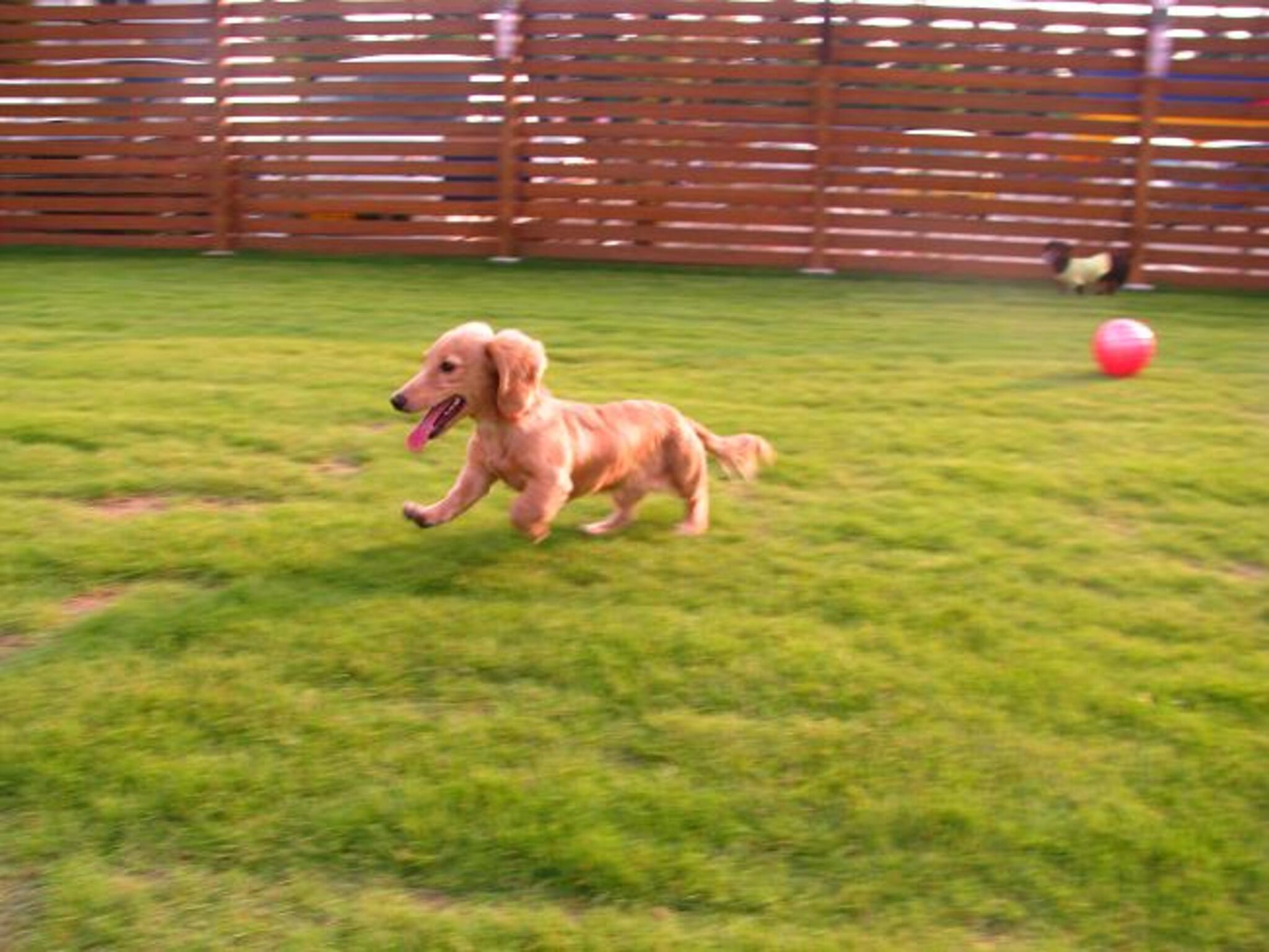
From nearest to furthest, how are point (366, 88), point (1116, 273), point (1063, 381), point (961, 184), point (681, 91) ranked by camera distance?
point (1063, 381) → point (1116, 273) → point (961, 184) → point (681, 91) → point (366, 88)

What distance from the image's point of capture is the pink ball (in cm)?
651

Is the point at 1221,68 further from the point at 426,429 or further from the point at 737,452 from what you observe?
the point at 426,429

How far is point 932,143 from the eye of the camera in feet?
34.6

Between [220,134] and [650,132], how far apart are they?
4.15 metres

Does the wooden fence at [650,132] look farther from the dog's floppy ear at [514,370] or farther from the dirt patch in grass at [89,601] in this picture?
the dirt patch in grass at [89,601]

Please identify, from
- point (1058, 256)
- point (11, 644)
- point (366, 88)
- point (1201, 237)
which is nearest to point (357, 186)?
point (366, 88)

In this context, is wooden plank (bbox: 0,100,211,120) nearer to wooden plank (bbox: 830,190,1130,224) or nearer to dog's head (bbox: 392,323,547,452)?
wooden plank (bbox: 830,190,1130,224)

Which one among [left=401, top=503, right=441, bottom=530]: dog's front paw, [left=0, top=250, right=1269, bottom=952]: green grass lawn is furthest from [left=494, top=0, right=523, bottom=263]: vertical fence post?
[left=401, top=503, right=441, bottom=530]: dog's front paw

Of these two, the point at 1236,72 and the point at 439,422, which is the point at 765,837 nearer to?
the point at 439,422

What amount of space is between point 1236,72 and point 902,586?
8.66 meters

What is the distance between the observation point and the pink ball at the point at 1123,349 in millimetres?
6508

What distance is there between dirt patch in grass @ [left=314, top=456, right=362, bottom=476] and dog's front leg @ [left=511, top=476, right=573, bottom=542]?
3.92 feet

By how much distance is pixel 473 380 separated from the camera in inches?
140

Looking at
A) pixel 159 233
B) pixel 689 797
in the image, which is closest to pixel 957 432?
pixel 689 797
